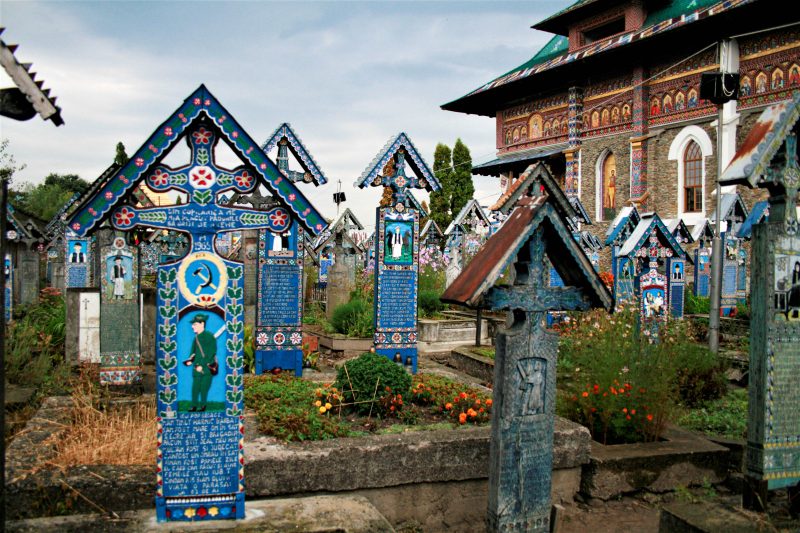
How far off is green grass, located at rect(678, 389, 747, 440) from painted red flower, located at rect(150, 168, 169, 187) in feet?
19.5

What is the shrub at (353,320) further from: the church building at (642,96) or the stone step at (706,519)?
the church building at (642,96)

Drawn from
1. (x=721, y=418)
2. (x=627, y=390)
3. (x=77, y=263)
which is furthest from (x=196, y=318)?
(x=77, y=263)

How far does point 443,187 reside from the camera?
3669cm

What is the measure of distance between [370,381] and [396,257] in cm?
413

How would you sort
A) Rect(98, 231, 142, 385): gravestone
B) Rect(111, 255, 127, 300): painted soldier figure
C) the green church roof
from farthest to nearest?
the green church roof
Rect(111, 255, 127, 300): painted soldier figure
Rect(98, 231, 142, 385): gravestone

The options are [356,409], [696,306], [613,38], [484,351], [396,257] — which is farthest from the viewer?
[613,38]

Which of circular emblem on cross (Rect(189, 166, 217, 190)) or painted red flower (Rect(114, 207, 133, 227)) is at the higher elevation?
circular emblem on cross (Rect(189, 166, 217, 190))

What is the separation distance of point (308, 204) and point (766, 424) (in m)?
3.70

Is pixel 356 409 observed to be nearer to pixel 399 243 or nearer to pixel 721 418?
pixel 721 418

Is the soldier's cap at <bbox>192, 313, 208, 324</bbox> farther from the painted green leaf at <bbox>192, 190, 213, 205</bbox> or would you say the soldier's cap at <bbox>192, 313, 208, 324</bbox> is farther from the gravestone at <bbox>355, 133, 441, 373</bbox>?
the gravestone at <bbox>355, 133, 441, 373</bbox>

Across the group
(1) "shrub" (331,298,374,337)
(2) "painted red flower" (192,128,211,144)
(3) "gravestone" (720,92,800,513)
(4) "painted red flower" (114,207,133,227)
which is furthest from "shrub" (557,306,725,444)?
(1) "shrub" (331,298,374,337)

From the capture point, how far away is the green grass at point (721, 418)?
23.0ft

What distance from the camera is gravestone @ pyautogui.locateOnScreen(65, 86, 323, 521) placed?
3.76 meters

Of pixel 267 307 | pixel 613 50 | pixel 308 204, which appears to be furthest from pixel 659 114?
pixel 308 204
